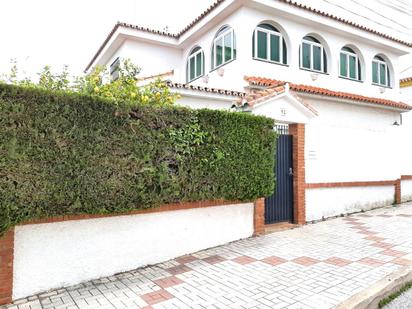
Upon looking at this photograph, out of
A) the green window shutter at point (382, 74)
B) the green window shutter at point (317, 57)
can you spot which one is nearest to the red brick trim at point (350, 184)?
the green window shutter at point (317, 57)

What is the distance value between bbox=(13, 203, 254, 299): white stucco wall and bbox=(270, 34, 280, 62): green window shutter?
762 cm

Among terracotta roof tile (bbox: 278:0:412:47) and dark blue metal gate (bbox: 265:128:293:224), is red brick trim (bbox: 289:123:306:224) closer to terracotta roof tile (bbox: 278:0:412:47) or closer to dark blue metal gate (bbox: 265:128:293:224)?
dark blue metal gate (bbox: 265:128:293:224)

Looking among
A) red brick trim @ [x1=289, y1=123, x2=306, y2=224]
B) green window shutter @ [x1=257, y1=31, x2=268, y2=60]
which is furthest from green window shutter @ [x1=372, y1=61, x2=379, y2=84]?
red brick trim @ [x1=289, y1=123, x2=306, y2=224]

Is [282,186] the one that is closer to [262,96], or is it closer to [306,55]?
[262,96]

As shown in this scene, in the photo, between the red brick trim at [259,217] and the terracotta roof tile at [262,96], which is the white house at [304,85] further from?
the red brick trim at [259,217]

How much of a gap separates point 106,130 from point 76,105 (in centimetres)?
60

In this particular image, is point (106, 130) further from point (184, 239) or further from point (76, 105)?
point (184, 239)

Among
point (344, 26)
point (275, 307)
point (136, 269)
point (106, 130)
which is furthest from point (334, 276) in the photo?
point (344, 26)

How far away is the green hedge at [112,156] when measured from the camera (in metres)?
4.40

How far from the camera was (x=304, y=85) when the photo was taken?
1203cm

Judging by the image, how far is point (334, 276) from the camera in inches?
199

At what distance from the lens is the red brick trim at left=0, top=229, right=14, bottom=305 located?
4391 millimetres

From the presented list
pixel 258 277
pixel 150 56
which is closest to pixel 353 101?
pixel 258 277

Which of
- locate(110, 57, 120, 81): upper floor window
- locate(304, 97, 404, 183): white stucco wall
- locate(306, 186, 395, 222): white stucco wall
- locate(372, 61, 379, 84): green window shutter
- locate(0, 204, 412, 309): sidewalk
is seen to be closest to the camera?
locate(0, 204, 412, 309): sidewalk
